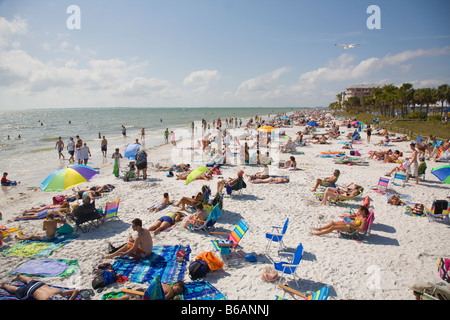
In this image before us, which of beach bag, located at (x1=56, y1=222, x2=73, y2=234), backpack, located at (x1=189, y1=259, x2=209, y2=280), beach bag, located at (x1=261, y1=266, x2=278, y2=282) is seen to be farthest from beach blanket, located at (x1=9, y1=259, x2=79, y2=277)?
beach bag, located at (x1=261, y1=266, x2=278, y2=282)

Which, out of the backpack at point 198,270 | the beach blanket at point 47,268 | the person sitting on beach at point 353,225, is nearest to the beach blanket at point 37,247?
the beach blanket at point 47,268

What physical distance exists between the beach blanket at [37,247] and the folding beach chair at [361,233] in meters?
6.83

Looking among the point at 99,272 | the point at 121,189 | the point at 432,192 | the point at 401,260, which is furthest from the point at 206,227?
the point at 432,192

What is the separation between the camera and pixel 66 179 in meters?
7.26

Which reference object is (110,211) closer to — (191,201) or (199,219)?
(191,201)

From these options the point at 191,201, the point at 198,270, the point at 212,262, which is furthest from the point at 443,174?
the point at 198,270

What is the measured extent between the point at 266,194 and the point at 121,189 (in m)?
5.90

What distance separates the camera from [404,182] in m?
10.1

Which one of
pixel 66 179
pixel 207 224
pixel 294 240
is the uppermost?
pixel 66 179

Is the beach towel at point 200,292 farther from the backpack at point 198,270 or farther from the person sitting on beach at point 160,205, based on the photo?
the person sitting on beach at point 160,205

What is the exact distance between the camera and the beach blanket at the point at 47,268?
486cm

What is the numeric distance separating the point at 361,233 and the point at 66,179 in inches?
322

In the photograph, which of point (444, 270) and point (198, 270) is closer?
point (444, 270)
